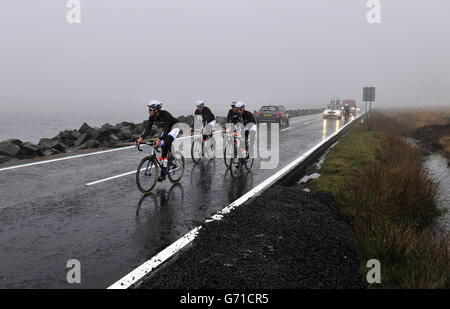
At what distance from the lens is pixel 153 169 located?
7.76 metres

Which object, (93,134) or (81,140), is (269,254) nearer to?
(81,140)

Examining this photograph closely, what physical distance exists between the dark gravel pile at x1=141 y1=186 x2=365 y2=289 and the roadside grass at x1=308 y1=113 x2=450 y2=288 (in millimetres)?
326

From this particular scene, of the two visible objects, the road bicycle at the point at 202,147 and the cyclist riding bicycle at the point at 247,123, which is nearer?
the cyclist riding bicycle at the point at 247,123

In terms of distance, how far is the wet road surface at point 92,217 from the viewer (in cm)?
400

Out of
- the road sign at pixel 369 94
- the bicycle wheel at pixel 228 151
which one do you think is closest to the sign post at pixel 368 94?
the road sign at pixel 369 94

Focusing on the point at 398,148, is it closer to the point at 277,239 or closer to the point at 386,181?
the point at 386,181

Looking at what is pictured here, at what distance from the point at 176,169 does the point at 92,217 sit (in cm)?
301

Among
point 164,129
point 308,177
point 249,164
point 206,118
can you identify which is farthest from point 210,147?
point 164,129

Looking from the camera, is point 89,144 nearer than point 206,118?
No

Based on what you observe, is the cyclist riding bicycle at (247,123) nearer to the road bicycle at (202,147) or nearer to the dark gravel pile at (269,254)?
the road bicycle at (202,147)

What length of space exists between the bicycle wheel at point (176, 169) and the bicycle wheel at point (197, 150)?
2.44m

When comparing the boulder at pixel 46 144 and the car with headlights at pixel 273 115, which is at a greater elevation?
the car with headlights at pixel 273 115

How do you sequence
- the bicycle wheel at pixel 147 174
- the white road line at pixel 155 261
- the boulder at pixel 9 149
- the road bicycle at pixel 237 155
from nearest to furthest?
the white road line at pixel 155 261, the bicycle wheel at pixel 147 174, the road bicycle at pixel 237 155, the boulder at pixel 9 149

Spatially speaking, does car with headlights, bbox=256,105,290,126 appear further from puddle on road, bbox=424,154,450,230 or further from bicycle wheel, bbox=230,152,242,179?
bicycle wheel, bbox=230,152,242,179
